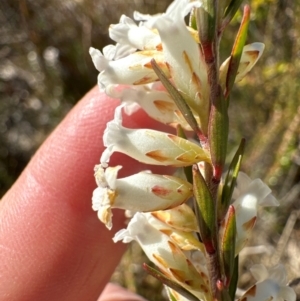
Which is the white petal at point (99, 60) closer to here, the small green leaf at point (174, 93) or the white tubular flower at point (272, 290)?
the small green leaf at point (174, 93)

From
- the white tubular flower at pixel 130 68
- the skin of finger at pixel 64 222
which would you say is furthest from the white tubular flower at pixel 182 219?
the skin of finger at pixel 64 222

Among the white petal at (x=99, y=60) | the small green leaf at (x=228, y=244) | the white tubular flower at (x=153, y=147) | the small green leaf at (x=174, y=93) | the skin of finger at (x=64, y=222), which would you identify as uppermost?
the white petal at (x=99, y=60)

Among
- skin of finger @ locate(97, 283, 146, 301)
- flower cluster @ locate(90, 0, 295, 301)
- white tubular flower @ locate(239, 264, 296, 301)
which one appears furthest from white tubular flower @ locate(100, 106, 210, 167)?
skin of finger @ locate(97, 283, 146, 301)

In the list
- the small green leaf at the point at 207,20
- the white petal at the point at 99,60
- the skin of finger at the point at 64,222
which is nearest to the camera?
the small green leaf at the point at 207,20

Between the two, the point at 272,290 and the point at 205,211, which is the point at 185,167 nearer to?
the point at 205,211

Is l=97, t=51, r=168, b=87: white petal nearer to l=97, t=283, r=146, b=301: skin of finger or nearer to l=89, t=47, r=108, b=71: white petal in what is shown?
l=89, t=47, r=108, b=71: white petal
